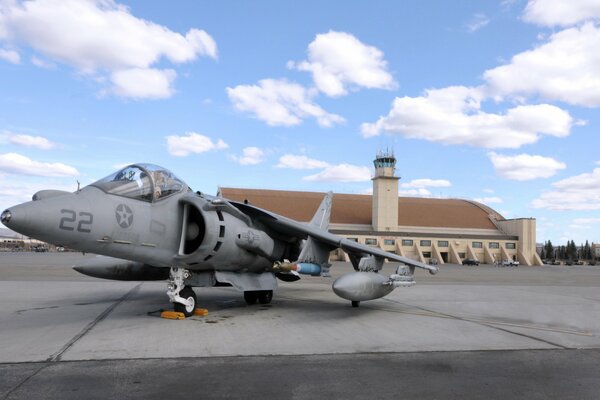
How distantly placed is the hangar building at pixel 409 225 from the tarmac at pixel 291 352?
179 ft

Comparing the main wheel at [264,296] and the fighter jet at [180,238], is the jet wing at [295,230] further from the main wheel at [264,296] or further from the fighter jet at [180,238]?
the main wheel at [264,296]

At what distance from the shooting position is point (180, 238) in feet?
31.8

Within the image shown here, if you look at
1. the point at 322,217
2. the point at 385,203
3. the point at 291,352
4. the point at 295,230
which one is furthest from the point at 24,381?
the point at 385,203

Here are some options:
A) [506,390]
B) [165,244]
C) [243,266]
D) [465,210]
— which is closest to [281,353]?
[506,390]

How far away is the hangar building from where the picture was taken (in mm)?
67688

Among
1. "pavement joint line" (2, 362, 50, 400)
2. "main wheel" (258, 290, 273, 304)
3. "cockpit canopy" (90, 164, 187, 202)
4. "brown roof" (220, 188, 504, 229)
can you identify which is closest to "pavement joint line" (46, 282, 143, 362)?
"pavement joint line" (2, 362, 50, 400)

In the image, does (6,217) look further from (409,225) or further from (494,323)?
(409,225)

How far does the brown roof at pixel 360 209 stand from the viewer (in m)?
72.5

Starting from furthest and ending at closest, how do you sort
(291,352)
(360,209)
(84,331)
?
(360,209)
(84,331)
(291,352)

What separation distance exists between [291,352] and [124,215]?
395cm

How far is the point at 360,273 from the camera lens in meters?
10.9

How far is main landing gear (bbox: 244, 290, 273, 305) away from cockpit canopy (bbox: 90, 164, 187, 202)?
404cm

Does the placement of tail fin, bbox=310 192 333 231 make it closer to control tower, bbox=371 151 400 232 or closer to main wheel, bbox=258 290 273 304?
main wheel, bbox=258 290 273 304

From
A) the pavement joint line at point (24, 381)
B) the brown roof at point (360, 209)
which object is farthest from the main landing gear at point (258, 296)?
the brown roof at point (360, 209)
